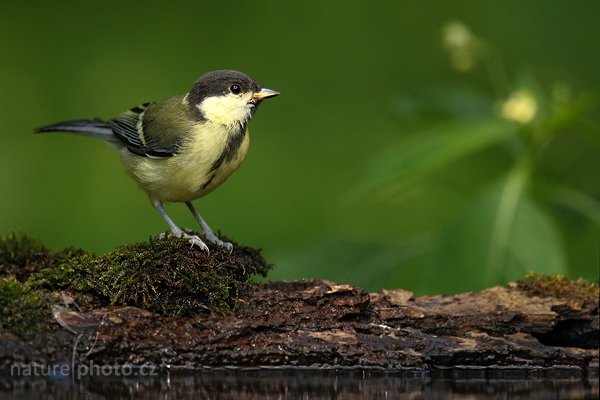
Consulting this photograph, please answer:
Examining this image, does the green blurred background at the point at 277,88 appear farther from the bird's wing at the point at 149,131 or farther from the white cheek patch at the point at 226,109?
the bird's wing at the point at 149,131

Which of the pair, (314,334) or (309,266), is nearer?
(314,334)

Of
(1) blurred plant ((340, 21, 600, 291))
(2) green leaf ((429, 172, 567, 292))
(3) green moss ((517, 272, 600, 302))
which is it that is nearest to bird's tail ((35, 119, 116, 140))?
(1) blurred plant ((340, 21, 600, 291))

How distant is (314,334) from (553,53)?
570 cm

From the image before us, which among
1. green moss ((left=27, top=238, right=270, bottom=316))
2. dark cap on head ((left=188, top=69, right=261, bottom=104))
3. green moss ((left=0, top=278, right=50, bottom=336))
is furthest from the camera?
dark cap on head ((left=188, top=69, right=261, bottom=104))

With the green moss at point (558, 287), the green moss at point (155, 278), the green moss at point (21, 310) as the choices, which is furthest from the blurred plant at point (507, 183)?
the green moss at point (21, 310)

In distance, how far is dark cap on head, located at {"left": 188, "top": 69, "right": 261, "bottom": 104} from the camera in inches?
198

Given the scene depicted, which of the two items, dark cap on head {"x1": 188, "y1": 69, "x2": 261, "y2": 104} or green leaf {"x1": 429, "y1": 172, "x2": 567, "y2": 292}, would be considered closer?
green leaf {"x1": 429, "y1": 172, "x2": 567, "y2": 292}

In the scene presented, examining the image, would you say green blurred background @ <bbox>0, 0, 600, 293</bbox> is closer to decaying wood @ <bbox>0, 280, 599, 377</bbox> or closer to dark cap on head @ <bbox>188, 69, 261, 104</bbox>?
dark cap on head @ <bbox>188, 69, 261, 104</bbox>

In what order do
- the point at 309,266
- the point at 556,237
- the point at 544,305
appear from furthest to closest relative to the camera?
the point at 309,266 → the point at 556,237 → the point at 544,305

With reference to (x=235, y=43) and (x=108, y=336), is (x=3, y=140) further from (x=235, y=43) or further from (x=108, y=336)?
(x=108, y=336)

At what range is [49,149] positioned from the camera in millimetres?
8711

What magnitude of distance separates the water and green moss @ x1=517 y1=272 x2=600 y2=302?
1.25ft

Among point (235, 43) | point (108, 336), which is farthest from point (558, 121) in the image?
point (235, 43)

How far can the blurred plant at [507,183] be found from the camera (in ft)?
15.9
